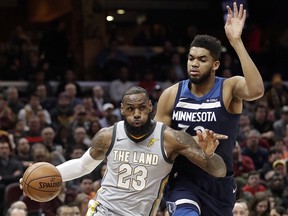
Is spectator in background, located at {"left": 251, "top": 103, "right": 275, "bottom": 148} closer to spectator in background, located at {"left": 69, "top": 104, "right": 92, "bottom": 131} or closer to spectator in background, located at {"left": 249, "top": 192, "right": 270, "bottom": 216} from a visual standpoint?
spectator in background, located at {"left": 69, "top": 104, "right": 92, "bottom": 131}

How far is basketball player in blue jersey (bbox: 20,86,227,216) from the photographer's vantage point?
7531 millimetres

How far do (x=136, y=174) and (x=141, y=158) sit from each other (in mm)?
138

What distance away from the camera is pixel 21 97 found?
17.5 metres

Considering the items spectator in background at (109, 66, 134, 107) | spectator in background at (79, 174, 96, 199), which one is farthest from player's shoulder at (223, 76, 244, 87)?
spectator in background at (109, 66, 134, 107)

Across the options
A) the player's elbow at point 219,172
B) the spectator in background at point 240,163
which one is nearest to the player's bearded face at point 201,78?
the player's elbow at point 219,172

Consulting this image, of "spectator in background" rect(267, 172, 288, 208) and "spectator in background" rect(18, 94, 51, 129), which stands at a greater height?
"spectator in background" rect(18, 94, 51, 129)

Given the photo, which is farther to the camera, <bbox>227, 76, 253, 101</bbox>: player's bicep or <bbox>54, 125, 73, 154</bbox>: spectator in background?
<bbox>54, 125, 73, 154</bbox>: spectator in background

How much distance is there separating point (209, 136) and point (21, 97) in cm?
1049

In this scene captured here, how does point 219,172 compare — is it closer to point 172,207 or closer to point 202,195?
point 202,195

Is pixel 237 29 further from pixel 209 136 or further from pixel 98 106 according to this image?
pixel 98 106

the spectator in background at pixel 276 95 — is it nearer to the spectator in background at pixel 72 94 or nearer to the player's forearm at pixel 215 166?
the spectator in background at pixel 72 94

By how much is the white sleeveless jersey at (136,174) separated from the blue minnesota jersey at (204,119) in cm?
28

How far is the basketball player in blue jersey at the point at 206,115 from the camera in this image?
7.80 meters

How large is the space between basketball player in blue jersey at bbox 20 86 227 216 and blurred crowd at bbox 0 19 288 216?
374 centimetres
